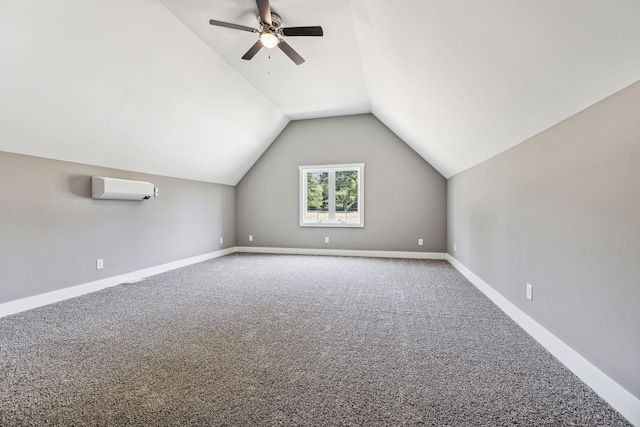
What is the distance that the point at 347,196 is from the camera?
5992 mm

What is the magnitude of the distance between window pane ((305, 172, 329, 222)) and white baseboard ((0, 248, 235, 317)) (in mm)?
2655

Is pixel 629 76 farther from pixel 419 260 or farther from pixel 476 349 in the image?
pixel 419 260

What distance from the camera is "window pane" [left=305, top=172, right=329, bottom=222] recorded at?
612 cm

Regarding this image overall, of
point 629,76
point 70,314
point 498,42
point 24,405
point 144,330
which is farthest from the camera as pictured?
point 70,314

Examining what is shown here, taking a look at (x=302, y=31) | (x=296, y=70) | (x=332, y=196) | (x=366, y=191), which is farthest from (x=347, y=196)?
(x=302, y=31)

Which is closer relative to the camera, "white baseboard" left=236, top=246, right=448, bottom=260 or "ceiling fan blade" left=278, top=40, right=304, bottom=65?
"ceiling fan blade" left=278, top=40, right=304, bottom=65

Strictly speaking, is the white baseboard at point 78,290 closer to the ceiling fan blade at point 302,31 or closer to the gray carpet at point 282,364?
the gray carpet at point 282,364

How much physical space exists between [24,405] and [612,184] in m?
3.22

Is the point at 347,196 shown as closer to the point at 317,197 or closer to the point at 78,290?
the point at 317,197

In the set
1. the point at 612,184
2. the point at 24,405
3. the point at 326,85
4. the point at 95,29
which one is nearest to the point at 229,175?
the point at 326,85

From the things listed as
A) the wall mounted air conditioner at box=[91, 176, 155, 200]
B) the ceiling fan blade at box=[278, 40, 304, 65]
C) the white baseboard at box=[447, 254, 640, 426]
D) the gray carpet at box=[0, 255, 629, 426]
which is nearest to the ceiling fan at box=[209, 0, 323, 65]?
the ceiling fan blade at box=[278, 40, 304, 65]

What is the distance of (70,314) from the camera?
2.67 metres

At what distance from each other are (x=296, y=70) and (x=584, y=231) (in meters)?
3.57

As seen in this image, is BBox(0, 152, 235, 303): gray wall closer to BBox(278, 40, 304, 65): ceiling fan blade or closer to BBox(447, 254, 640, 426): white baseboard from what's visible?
BBox(278, 40, 304, 65): ceiling fan blade
